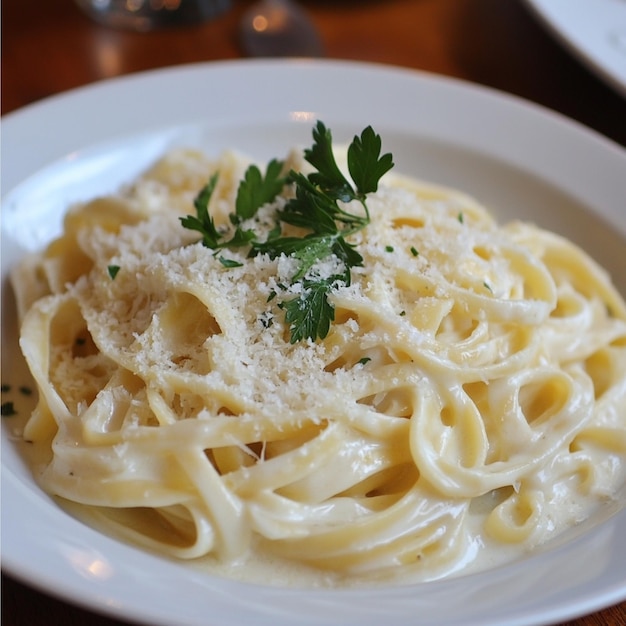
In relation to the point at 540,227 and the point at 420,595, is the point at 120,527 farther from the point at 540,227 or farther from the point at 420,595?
the point at 540,227

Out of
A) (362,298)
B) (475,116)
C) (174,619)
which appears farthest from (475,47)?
(174,619)

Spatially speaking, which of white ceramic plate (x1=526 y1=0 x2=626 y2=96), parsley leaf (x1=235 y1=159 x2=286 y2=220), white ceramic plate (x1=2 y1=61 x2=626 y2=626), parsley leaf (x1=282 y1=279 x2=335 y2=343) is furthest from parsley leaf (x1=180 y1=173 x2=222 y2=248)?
white ceramic plate (x1=526 y1=0 x2=626 y2=96)

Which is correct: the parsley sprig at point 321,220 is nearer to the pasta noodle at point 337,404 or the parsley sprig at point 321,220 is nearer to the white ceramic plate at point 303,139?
the pasta noodle at point 337,404

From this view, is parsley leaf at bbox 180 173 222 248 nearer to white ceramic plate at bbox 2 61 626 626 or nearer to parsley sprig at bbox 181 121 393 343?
parsley sprig at bbox 181 121 393 343

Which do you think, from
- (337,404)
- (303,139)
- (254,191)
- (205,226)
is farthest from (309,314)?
(303,139)

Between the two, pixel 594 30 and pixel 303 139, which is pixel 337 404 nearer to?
pixel 303 139
